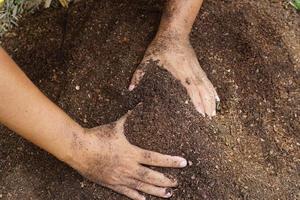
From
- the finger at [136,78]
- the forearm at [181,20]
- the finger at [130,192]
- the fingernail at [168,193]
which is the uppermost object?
the forearm at [181,20]

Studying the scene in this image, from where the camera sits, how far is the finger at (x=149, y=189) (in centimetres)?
149

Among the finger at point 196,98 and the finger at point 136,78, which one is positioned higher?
the finger at point 136,78

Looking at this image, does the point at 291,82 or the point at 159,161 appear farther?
the point at 291,82

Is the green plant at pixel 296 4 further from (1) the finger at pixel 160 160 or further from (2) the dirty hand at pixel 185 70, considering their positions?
(1) the finger at pixel 160 160

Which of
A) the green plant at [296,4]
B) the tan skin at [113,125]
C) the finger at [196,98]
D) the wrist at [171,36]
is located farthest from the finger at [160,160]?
the green plant at [296,4]

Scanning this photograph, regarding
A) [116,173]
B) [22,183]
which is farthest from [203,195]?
[22,183]

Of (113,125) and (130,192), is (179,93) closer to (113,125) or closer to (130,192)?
(113,125)

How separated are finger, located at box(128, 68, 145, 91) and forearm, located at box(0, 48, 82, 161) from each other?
0.74 feet

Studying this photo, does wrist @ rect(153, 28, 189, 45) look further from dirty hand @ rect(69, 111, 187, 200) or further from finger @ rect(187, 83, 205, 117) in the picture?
dirty hand @ rect(69, 111, 187, 200)

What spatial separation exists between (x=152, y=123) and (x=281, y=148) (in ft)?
1.26

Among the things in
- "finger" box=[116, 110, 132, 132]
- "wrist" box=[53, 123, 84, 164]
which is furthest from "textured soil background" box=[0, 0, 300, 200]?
"wrist" box=[53, 123, 84, 164]

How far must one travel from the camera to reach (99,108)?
1.62 m

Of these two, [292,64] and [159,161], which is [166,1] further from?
[159,161]

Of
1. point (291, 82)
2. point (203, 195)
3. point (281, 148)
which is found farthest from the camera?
point (291, 82)
